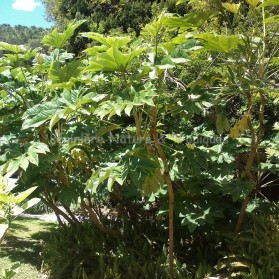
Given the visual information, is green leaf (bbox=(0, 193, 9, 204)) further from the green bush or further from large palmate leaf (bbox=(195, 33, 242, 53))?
the green bush

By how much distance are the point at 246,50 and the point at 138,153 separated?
112 cm

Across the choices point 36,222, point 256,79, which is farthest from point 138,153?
point 36,222

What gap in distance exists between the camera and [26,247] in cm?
550

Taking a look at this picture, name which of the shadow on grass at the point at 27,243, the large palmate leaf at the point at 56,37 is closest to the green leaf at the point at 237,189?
the large palmate leaf at the point at 56,37

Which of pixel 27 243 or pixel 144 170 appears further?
pixel 27 243

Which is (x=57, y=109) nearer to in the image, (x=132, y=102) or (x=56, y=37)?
(x=132, y=102)

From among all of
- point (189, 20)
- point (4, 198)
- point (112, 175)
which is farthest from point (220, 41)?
point (4, 198)

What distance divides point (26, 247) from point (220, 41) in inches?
172

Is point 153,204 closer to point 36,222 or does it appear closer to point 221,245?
point 221,245

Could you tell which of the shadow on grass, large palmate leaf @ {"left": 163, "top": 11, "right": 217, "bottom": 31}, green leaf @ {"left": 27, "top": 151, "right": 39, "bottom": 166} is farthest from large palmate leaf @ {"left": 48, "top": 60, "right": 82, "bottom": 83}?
the shadow on grass

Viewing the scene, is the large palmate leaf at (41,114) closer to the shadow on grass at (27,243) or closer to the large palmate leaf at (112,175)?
the large palmate leaf at (112,175)

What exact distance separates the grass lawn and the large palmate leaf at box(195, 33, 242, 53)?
330 centimetres

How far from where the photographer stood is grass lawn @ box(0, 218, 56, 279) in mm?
4551

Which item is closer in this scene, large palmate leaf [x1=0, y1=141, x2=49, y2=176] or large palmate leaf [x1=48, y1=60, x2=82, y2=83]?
large palmate leaf [x1=0, y1=141, x2=49, y2=176]
